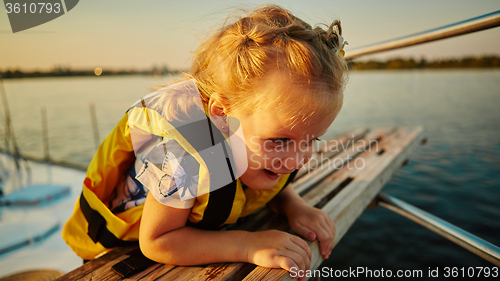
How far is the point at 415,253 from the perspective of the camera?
8.42 ft

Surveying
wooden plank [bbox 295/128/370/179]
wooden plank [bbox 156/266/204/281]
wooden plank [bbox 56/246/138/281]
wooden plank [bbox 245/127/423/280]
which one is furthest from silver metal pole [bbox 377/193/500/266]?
wooden plank [bbox 56/246/138/281]

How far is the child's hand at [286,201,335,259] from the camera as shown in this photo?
113 cm

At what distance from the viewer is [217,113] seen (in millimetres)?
936

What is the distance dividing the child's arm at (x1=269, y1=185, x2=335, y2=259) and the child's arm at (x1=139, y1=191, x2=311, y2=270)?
6.8 inches

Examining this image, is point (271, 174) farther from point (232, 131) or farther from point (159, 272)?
point (159, 272)

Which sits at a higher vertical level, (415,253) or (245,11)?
(245,11)

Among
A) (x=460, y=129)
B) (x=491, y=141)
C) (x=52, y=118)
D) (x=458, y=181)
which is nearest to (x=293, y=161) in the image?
(x=458, y=181)

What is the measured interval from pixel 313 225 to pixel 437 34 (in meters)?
1.12

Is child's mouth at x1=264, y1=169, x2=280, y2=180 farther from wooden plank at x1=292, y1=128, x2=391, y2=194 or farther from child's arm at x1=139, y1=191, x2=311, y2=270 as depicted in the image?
wooden plank at x1=292, y1=128, x2=391, y2=194

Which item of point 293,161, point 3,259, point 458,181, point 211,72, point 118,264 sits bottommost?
point 458,181

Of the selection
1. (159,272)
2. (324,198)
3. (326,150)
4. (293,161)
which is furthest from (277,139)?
(326,150)

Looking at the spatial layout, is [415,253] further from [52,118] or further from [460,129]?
[52,118]

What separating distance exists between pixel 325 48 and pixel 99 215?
3.59 ft

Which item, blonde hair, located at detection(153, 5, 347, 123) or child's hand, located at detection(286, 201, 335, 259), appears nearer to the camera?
blonde hair, located at detection(153, 5, 347, 123)
